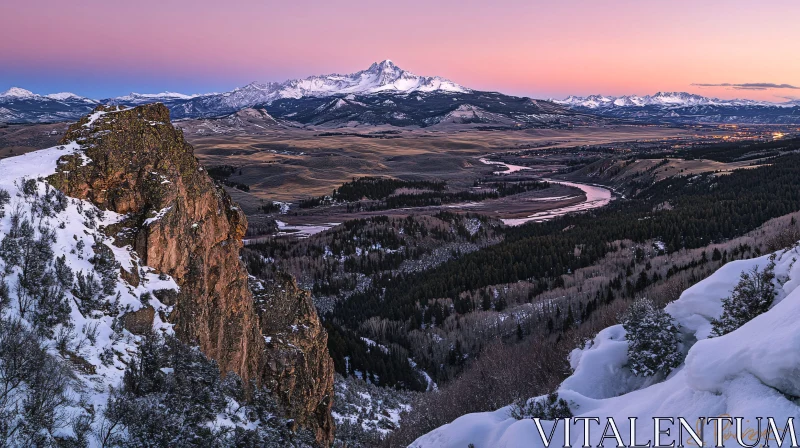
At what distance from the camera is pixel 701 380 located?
8.00m

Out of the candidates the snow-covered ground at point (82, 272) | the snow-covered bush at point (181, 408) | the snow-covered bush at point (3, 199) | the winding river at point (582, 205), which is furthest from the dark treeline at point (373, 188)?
the snow-covered bush at point (181, 408)

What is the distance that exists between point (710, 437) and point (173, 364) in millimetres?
10735

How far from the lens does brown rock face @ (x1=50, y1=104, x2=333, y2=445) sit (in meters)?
13.8

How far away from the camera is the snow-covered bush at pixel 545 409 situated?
38.6ft

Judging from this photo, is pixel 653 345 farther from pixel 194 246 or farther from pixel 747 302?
pixel 194 246

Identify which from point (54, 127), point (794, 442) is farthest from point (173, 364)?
point (54, 127)

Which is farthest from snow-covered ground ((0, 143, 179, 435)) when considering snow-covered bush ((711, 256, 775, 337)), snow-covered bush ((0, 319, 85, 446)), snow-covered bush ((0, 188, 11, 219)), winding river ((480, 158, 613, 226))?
winding river ((480, 158, 613, 226))

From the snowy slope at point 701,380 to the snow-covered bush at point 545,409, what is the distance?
240mm

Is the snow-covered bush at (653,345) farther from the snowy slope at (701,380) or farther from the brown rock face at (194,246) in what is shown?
the brown rock face at (194,246)

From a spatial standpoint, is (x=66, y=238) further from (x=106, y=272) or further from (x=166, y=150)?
(x=166, y=150)

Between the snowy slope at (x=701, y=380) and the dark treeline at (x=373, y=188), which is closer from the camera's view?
the snowy slope at (x=701, y=380)

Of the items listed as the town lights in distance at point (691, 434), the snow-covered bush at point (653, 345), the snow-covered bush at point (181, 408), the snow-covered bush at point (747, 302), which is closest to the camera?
the town lights in distance at point (691, 434)

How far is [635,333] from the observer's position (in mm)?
14562

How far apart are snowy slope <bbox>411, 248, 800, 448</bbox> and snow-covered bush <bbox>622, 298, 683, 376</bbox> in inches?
20.7
